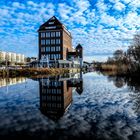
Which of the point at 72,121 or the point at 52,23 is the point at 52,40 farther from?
the point at 72,121

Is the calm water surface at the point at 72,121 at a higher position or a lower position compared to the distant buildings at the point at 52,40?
lower

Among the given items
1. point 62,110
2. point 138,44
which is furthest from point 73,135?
point 138,44

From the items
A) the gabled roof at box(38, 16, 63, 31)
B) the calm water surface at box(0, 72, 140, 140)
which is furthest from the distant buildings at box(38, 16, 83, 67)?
the calm water surface at box(0, 72, 140, 140)

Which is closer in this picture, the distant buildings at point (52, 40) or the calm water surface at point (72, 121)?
the calm water surface at point (72, 121)

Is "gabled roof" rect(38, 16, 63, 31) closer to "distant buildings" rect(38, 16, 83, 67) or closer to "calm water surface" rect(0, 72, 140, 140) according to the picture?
"distant buildings" rect(38, 16, 83, 67)

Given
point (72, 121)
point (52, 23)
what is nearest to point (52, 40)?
point (52, 23)

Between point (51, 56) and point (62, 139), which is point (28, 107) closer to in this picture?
point (62, 139)

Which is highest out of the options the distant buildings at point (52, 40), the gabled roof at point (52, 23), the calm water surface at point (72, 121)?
the gabled roof at point (52, 23)

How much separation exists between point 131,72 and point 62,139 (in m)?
38.9

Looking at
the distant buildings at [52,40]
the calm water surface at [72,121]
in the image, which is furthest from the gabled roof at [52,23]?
the calm water surface at [72,121]

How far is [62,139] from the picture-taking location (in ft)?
29.2

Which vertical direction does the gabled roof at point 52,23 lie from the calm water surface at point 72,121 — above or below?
above

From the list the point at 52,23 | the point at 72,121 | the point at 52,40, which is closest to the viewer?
the point at 72,121

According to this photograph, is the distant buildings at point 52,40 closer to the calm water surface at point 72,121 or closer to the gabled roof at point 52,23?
the gabled roof at point 52,23
